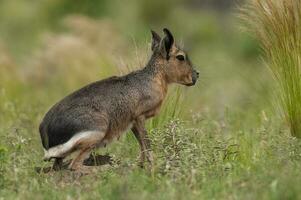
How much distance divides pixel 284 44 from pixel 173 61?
1195 millimetres

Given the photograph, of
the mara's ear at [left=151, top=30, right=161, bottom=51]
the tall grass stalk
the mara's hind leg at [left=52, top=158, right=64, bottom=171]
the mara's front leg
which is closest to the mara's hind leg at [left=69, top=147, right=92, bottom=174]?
the mara's hind leg at [left=52, top=158, right=64, bottom=171]

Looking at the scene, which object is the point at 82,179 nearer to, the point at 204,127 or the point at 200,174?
the point at 200,174

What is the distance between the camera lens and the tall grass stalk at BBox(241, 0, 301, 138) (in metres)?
10.4

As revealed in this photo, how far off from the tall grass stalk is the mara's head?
83 cm

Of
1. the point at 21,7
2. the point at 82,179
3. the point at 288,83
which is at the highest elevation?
the point at 21,7

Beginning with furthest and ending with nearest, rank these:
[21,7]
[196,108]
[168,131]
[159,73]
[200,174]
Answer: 1. [21,7]
2. [196,108]
3. [159,73]
4. [168,131]
5. [200,174]

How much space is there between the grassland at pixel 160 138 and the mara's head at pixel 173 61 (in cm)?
39

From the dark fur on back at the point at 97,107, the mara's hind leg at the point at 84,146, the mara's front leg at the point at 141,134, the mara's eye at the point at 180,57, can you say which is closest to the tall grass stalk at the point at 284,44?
the mara's eye at the point at 180,57

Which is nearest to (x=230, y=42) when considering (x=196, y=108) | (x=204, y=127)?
(x=196, y=108)

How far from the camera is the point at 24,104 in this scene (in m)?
14.3

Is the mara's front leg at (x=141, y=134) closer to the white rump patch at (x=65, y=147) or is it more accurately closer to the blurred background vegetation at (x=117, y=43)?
the white rump patch at (x=65, y=147)

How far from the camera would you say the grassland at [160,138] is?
27.8 ft

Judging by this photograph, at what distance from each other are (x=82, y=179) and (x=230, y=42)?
16.0 meters

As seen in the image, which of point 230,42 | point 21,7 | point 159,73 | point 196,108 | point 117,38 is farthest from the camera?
point 21,7
